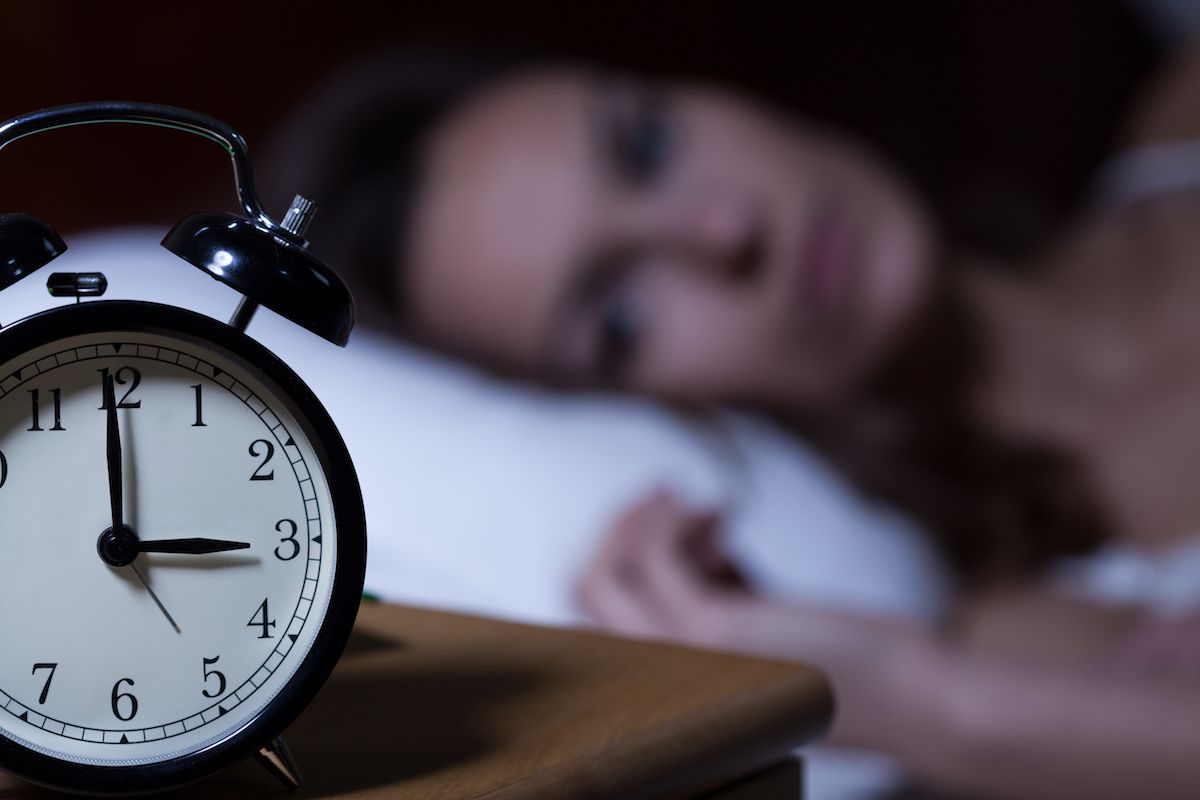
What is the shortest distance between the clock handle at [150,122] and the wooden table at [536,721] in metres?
0.20

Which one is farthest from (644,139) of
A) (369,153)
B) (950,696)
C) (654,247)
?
(950,696)

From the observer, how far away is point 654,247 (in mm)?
1529

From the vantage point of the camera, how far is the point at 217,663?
0.38m

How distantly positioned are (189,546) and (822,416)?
1.39 metres

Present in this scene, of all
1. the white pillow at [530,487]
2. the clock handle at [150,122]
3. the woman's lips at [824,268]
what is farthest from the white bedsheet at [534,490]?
the clock handle at [150,122]

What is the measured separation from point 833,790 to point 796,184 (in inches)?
35.7

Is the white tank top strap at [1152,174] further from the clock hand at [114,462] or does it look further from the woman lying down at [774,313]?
the clock hand at [114,462]

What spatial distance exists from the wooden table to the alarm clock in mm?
37

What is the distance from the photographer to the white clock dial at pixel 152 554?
36cm

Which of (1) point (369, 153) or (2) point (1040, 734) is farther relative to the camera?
(1) point (369, 153)

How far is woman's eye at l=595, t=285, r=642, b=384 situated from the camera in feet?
5.16

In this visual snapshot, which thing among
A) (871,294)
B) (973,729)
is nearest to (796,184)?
(871,294)

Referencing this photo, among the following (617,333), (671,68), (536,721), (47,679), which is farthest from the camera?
(671,68)

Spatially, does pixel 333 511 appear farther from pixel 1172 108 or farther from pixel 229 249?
pixel 1172 108
